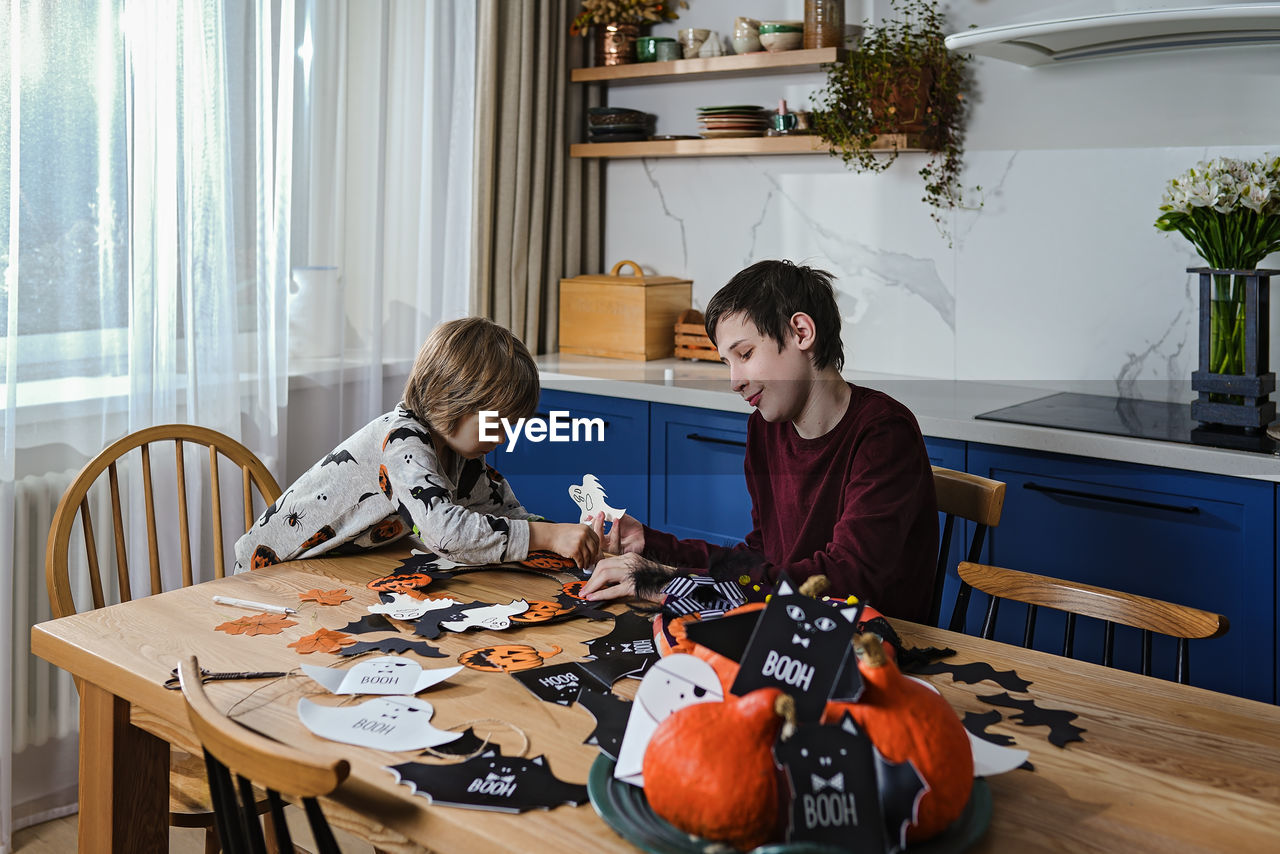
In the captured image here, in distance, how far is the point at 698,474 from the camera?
9.69ft

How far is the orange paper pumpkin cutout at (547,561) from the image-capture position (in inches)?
69.0

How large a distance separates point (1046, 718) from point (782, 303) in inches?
31.3

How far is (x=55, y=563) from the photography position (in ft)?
5.71

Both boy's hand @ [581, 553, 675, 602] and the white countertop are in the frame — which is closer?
boy's hand @ [581, 553, 675, 602]

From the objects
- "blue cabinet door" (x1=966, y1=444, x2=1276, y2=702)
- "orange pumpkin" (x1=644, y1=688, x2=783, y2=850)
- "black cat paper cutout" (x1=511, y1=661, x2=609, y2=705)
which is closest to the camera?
"orange pumpkin" (x1=644, y1=688, x2=783, y2=850)

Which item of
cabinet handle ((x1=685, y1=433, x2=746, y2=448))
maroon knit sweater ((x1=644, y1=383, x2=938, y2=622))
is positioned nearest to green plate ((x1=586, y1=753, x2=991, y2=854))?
maroon knit sweater ((x1=644, y1=383, x2=938, y2=622))

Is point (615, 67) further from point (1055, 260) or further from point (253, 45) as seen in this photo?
point (1055, 260)

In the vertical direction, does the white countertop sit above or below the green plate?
above

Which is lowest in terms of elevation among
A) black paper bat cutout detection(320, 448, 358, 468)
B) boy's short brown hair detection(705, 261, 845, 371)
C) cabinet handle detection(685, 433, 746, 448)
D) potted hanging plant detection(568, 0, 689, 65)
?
cabinet handle detection(685, 433, 746, 448)

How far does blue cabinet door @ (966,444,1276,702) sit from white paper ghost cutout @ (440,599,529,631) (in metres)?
1.35

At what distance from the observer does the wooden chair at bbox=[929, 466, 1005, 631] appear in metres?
1.79

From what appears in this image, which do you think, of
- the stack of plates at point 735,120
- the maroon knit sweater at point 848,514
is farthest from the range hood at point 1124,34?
the maroon knit sweater at point 848,514

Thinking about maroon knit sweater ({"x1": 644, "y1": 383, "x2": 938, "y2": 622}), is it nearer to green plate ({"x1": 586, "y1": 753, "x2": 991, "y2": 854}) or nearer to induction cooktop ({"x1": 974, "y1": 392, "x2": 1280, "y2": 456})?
green plate ({"x1": 586, "y1": 753, "x2": 991, "y2": 854})

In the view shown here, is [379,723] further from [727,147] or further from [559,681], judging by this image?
[727,147]
